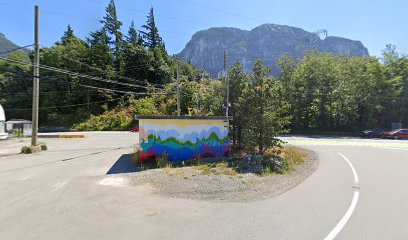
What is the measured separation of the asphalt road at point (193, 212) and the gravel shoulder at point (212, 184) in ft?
1.21

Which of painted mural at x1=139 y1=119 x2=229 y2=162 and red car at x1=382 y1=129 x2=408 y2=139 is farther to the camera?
red car at x1=382 y1=129 x2=408 y2=139

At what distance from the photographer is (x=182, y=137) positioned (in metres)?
12.7

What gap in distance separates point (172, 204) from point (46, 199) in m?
3.76

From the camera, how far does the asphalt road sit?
482 centimetres

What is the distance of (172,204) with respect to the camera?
652cm

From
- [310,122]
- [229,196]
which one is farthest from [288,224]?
[310,122]

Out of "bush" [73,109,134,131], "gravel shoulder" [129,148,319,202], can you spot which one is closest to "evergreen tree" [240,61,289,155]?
"gravel shoulder" [129,148,319,202]

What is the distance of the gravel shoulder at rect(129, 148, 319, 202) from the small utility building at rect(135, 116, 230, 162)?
6.53 feet

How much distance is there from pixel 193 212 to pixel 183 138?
22.8 feet

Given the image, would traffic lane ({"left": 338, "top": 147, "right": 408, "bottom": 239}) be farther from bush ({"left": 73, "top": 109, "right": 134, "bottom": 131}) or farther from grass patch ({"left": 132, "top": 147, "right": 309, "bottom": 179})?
bush ({"left": 73, "top": 109, "right": 134, "bottom": 131})

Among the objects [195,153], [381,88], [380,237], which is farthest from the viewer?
[381,88]

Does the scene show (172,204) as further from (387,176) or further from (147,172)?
(387,176)

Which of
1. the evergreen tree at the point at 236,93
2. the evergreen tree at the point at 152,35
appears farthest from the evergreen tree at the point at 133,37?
the evergreen tree at the point at 236,93

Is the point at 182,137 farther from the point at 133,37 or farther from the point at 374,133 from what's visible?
the point at 133,37
